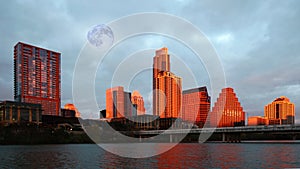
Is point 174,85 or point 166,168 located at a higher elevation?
point 174,85

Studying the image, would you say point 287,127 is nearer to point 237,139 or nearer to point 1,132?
point 237,139

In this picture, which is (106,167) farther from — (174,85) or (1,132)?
(1,132)

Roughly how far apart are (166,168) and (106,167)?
30.0ft

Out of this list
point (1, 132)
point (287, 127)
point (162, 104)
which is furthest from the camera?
point (162, 104)

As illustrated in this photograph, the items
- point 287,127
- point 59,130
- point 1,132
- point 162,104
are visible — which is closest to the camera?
point 287,127

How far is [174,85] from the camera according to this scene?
162 meters

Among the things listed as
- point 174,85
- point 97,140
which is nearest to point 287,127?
point 174,85

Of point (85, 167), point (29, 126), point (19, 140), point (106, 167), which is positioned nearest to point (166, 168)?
point (106, 167)

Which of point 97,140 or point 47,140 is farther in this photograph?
point 97,140

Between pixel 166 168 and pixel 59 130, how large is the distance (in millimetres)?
152993

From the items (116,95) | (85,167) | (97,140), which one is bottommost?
(97,140)

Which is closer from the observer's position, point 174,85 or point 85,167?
point 85,167

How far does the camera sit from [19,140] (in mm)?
160500

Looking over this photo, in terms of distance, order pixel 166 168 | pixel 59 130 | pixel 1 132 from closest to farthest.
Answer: pixel 166 168 < pixel 1 132 < pixel 59 130
